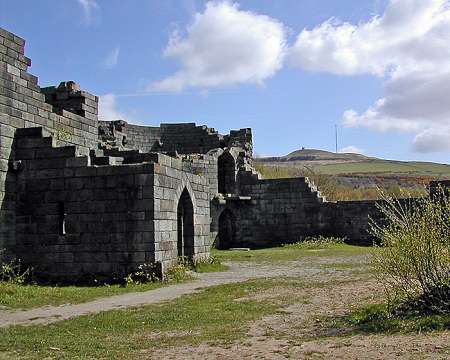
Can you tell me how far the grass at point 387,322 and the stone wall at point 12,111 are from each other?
9483 millimetres

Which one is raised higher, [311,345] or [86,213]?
[86,213]

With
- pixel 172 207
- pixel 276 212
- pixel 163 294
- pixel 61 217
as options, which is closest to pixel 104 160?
pixel 61 217

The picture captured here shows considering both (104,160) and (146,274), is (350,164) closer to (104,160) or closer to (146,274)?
(104,160)

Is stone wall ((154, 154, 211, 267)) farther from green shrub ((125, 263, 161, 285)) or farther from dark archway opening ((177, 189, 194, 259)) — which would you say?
green shrub ((125, 263, 161, 285))

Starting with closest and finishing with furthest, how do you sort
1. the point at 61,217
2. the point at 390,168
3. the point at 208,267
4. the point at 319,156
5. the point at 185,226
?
the point at 61,217 → the point at 208,267 → the point at 185,226 → the point at 390,168 → the point at 319,156

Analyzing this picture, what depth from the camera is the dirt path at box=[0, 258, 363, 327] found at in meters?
10.0

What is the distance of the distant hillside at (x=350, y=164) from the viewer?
3239 inches

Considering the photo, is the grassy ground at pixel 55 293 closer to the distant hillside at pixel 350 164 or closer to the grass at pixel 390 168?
the distant hillside at pixel 350 164

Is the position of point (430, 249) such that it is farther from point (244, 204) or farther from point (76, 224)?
point (244, 204)

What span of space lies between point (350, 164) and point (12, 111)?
286 ft

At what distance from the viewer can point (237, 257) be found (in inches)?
859

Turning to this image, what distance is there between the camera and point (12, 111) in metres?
14.8

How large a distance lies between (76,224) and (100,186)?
3.74 ft

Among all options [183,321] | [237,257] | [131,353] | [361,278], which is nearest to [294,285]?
[361,278]
